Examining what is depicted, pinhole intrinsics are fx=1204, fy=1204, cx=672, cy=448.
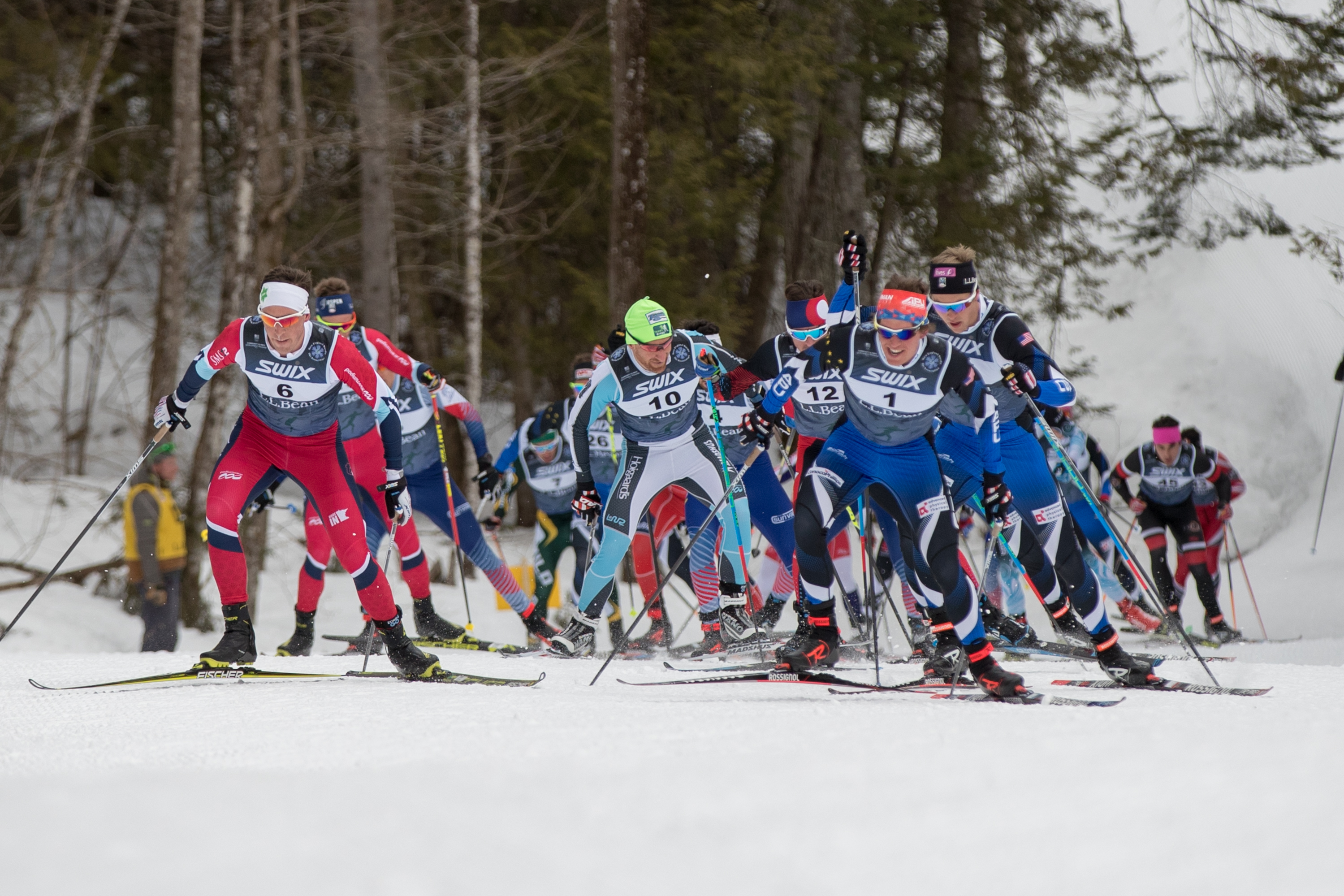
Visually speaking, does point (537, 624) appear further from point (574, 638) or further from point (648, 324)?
point (648, 324)

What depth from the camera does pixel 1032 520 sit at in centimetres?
646

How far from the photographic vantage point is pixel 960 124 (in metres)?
16.6

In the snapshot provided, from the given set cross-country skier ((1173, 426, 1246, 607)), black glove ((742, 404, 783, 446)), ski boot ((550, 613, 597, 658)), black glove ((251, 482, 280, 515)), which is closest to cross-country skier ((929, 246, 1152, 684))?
black glove ((742, 404, 783, 446))

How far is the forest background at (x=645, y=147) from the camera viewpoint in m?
14.6

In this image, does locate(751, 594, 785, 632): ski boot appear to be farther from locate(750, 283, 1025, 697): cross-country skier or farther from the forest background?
the forest background

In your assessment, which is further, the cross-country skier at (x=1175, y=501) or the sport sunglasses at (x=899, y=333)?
the cross-country skier at (x=1175, y=501)

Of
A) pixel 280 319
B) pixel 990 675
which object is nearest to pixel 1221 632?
pixel 990 675

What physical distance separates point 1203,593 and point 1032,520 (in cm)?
547

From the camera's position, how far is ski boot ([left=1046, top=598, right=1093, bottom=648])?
645 cm

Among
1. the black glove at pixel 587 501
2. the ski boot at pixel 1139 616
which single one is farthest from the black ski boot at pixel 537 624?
the ski boot at pixel 1139 616

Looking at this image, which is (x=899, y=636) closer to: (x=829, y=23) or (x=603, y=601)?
(x=603, y=601)

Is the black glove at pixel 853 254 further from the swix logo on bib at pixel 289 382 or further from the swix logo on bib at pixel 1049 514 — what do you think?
the swix logo on bib at pixel 289 382

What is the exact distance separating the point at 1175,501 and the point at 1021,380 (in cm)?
599

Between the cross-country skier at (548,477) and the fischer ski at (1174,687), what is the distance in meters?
4.83
